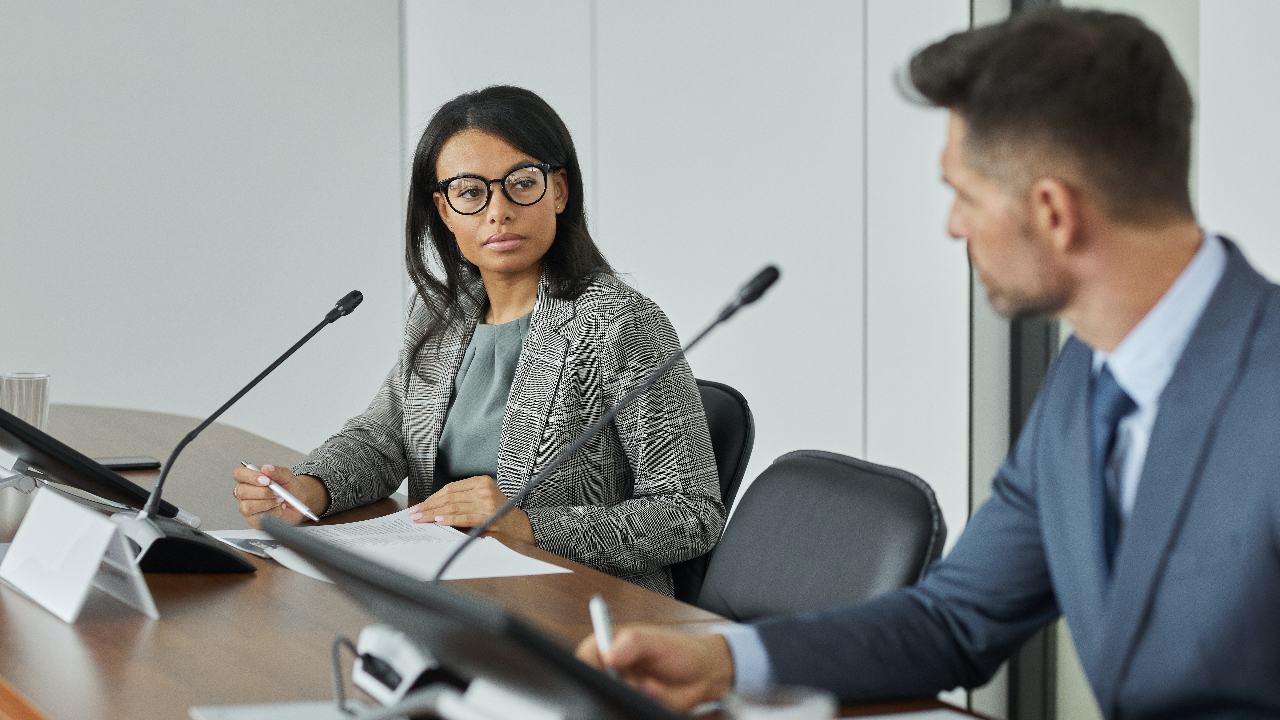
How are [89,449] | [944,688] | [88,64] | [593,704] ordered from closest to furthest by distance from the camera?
[593,704]
[944,688]
[89,449]
[88,64]

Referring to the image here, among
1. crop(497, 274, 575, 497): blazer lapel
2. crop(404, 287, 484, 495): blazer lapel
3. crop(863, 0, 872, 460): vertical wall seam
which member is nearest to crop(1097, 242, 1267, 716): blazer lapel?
crop(497, 274, 575, 497): blazer lapel

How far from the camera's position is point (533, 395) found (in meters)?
1.99

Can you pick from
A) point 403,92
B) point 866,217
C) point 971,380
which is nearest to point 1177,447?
point 971,380

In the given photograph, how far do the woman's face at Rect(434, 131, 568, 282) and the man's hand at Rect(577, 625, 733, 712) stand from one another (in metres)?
1.13

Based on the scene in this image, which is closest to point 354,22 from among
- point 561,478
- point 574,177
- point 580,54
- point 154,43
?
point 154,43

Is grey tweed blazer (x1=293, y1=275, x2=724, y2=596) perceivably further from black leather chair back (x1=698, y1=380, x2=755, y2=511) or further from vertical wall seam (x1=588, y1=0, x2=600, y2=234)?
vertical wall seam (x1=588, y1=0, x2=600, y2=234)

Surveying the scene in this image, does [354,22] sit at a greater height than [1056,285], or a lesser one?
greater

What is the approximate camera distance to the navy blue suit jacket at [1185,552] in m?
0.89

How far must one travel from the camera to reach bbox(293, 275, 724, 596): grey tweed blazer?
1779 mm

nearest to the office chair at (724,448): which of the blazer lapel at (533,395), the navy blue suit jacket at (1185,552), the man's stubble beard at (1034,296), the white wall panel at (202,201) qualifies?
the blazer lapel at (533,395)

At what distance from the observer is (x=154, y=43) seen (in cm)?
488

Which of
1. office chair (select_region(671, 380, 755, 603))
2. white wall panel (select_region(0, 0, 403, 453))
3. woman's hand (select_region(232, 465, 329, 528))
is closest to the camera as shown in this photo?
woman's hand (select_region(232, 465, 329, 528))

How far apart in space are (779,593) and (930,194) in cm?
160

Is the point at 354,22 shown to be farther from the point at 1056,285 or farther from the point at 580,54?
the point at 1056,285
